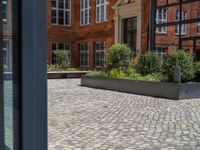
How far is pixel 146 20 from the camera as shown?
19562 millimetres

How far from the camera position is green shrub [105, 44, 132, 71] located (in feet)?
50.7

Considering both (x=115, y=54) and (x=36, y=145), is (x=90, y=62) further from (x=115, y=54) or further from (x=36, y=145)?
(x=36, y=145)

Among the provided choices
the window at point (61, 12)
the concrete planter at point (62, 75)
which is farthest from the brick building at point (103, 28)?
the concrete planter at point (62, 75)

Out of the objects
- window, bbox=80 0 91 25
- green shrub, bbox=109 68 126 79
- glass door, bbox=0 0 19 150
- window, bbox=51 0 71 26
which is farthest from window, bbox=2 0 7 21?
window, bbox=51 0 71 26

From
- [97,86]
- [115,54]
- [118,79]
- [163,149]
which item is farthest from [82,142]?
[115,54]

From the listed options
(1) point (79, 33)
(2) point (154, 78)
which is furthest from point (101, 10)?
(2) point (154, 78)

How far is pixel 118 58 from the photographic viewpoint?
50.6ft

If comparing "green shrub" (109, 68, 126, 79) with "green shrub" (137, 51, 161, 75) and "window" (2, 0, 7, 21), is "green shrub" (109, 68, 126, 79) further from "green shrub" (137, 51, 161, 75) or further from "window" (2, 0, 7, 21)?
"window" (2, 0, 7, 21)

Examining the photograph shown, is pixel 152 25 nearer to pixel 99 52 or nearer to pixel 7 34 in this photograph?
pixel 99 52

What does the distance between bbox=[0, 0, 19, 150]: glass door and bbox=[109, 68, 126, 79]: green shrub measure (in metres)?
12.6

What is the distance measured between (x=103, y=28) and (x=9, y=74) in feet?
76.7

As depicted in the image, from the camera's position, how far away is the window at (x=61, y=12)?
28.1 m

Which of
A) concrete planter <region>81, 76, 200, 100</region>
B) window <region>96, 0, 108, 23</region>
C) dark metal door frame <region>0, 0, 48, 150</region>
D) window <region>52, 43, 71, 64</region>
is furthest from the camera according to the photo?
window <region>52, 43, 71, 64</region>

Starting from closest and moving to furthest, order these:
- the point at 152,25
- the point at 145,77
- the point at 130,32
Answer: the point at 145,77 → the point at 152,25 → the point at 130,32
